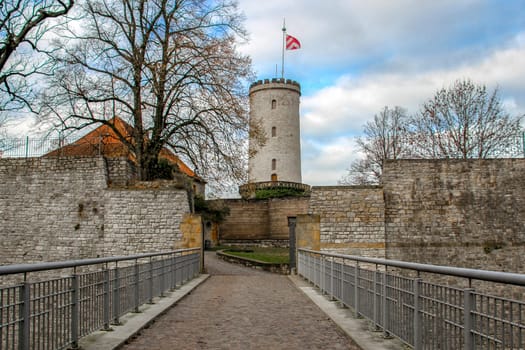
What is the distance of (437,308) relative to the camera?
5648mm

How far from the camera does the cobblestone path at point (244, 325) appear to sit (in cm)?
738

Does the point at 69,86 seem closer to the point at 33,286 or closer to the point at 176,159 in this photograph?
the point at 176,159

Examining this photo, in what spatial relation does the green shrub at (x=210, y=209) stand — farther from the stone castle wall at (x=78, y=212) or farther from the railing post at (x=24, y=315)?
the railing post at (x=24, y=315)

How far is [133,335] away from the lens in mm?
7730

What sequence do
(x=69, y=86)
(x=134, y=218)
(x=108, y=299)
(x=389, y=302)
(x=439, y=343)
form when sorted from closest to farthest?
(x=439, y=343) < (x=389, y=302) < (x=108, y=299) < (x=134, y=218) < (x=69, y=86)

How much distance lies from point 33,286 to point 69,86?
18.8 m

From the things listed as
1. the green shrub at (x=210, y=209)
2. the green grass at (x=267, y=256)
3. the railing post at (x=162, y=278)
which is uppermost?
the green shrub at (x=210, y=209)

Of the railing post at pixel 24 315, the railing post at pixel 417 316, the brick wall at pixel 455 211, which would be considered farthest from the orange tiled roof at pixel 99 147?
the railing post at pixel 24 315

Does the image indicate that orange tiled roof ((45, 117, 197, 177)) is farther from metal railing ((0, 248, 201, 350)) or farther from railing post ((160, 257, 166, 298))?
metal railing ((0, 248, 201, 350))

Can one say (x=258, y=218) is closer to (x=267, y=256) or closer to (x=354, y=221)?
(x=267, y=256)

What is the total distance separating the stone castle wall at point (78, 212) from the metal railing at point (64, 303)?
10632 millimetres

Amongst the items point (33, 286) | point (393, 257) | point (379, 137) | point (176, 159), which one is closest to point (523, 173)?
point (393, 257)

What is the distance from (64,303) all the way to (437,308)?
148 inches

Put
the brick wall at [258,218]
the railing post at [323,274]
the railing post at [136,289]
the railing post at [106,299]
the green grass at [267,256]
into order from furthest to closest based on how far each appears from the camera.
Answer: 1. the brick wall at [258,218]
2. the green grass at [267,256]
3. the railing post at [323,274]
4. the railing post at [136,289]
5. the railing post at [106,299]
